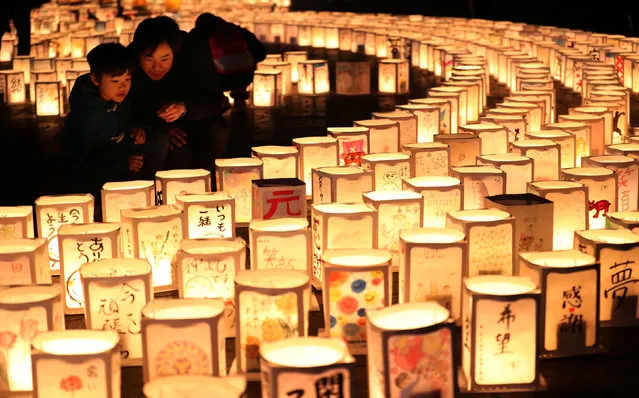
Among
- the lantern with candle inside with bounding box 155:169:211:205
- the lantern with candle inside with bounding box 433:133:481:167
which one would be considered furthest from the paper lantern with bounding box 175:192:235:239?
the lantern with candle inside with bounding box 433:133:481:167

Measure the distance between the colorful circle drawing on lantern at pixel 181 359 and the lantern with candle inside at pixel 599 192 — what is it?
76.3 inches

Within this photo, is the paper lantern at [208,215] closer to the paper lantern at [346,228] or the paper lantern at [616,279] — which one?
the paper lantern at [346,228]

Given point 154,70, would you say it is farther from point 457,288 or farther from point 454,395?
point 454,395

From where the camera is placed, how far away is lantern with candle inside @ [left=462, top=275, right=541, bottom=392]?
278 cm

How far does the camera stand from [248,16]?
14.7 meters

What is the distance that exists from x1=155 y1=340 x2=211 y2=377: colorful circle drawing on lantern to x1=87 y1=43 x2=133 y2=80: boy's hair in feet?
7.08

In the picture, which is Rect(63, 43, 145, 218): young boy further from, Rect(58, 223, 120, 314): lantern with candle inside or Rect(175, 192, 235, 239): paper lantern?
Rect(58, 223, 120, 314): lantern with candle inside

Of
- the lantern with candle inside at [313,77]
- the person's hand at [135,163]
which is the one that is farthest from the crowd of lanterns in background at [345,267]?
the lantern with candle inside at [313,77]

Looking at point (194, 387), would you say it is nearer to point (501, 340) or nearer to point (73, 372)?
point (73, 372)

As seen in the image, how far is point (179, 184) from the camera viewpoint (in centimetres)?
441

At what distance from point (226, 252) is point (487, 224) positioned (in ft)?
2.68

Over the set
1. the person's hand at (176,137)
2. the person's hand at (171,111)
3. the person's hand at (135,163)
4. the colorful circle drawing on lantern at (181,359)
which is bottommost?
the colorful circle drawing on lantern at (181,359)

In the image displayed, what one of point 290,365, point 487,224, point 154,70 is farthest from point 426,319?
point 154,70

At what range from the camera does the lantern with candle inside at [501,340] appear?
109 inches
